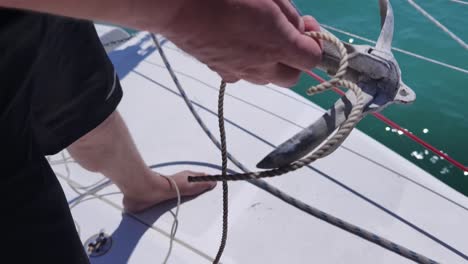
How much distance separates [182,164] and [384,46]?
0.79m

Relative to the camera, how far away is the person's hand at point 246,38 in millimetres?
412

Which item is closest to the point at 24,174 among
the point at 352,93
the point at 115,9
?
the point at 115,9

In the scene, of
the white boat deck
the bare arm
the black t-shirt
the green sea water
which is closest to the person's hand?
the bare arm

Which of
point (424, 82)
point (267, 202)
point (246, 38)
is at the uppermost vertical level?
point (246, 38)

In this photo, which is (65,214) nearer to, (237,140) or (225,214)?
(225,214)

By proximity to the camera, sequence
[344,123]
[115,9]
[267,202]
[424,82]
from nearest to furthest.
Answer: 1. [115,9]
2. [344,123]
3. [267,202]
4. [424,82]

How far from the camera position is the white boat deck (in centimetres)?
109

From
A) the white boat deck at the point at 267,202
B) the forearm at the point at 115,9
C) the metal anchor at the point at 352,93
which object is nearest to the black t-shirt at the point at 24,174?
the forearm at the point at 115,9

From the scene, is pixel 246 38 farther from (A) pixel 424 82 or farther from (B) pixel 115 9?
(A) pixel 424 82

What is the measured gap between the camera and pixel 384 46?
636 millimetres

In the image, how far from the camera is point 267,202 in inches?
47.3

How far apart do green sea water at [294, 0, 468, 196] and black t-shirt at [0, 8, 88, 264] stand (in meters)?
1.76

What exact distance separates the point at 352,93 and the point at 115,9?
1.06 ft

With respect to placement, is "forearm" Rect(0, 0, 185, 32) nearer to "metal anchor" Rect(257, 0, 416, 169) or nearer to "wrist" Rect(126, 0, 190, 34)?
"wrist" Rect(126, 0, 190, 34)
